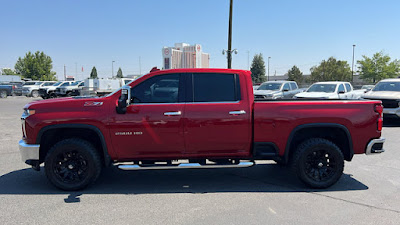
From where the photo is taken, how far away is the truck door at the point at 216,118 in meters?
4.73

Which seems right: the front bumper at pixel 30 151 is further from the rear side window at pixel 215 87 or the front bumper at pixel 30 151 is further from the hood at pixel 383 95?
the hood at pixel 383 95

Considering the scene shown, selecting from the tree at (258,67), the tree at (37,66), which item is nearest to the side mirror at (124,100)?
the tree at (37,66)

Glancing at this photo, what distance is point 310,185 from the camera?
194 inches

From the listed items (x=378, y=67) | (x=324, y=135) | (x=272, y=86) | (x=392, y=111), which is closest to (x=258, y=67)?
(x=378, y=67)

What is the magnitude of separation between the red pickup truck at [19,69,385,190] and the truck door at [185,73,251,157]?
2 cm

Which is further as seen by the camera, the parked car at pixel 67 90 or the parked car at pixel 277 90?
the parked car at pixel 67 90

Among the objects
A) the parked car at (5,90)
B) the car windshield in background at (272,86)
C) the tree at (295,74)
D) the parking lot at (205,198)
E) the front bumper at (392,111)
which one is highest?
the tree at (295,74)

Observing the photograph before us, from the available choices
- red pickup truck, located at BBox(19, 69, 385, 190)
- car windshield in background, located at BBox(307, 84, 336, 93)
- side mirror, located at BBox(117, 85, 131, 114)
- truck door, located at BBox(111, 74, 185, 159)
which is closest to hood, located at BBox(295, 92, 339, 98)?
car windshield in background, located at BBox(307, 84, 336, 93)

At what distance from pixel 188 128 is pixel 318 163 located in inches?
84.4

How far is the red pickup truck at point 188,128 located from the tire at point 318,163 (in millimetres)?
15

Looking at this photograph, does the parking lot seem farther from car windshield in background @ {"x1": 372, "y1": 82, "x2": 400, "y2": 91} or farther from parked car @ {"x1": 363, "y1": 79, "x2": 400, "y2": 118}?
car windshield in background @ {"x1": 372, "y1": 82, "x2": 400, "y2": 91}

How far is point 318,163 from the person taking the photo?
4988mm

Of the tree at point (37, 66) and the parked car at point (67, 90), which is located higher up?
the tree at point (37, 66)

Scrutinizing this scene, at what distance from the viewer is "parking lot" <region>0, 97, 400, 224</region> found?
153 inches
